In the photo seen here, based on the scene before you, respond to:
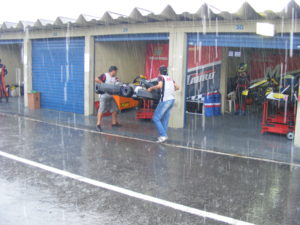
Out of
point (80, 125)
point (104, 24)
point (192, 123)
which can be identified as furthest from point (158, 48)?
point (80, 125)

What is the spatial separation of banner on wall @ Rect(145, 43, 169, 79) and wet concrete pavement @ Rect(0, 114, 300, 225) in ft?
20.5

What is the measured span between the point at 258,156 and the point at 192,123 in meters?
3.92

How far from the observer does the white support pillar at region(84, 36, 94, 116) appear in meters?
12.3

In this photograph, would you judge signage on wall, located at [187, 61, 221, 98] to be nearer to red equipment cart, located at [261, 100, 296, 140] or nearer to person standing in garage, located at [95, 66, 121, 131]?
red equipment cart, located at [261, 100, 296, 140]

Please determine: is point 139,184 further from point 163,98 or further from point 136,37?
point 136,37

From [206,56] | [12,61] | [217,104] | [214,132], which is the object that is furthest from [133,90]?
[12,61]

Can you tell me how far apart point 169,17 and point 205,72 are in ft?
11.9

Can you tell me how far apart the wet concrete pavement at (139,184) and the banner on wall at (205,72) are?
15.8 ft

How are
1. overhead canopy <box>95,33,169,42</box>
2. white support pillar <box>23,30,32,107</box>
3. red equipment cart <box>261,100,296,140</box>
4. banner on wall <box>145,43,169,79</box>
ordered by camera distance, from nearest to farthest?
red equipment cart <box>261,100,296,140</box>, overhead canopy <box>95,33,169,42</box>, banner on wall <box>145,43,169,79</box>, white support pillar <box>23,30,32,107</box>

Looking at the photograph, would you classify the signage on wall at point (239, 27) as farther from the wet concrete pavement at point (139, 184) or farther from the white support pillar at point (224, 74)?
the white support pillar at point (224, 74)

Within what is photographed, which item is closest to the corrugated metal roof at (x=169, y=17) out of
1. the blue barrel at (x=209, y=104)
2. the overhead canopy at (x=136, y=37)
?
the overhead canopy at (x=136, y=37)

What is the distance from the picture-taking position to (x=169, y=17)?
954cm

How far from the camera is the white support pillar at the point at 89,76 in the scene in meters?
12.3

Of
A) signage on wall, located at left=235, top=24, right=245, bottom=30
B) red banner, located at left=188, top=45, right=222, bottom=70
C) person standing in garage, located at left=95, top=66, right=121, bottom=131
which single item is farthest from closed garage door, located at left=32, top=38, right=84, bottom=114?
signage on wall, located at left=235, top=24, right=245, bottom=30
